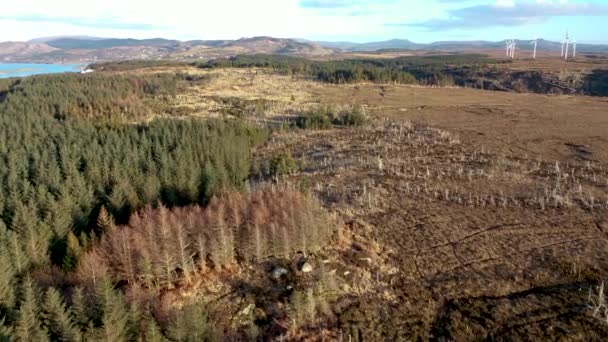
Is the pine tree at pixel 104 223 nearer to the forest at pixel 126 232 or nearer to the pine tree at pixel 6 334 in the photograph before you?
the forest at pixel 126 232

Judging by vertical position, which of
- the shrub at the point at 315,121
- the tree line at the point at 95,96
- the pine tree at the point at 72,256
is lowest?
the pine tree at the point at 72,256

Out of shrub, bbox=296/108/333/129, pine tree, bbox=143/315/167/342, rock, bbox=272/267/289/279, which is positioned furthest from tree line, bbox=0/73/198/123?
pine tree, bbox=143/315/167/342

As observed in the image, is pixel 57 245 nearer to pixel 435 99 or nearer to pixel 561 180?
pixel 561 180

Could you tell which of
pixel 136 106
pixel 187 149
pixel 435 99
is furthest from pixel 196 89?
pixel 187 149

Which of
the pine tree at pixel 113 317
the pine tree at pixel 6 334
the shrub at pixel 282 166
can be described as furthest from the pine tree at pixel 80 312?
the shrub at pixel 282 166

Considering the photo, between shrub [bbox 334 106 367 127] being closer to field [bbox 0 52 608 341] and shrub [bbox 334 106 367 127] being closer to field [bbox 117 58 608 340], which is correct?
field [bbox 117 58 608 340]

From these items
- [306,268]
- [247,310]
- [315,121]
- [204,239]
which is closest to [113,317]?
[247,310]
